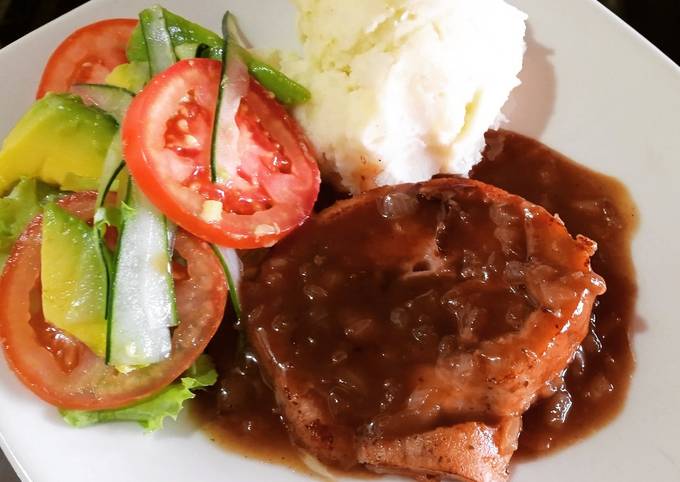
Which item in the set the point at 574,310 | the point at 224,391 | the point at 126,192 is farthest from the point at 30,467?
the point at 574,310

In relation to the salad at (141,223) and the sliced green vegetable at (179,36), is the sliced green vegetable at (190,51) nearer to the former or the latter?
the salad at (141,223)

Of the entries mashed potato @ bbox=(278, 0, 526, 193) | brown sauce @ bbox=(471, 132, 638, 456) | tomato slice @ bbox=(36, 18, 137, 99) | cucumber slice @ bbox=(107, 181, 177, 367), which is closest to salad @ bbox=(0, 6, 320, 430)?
cucumber slice @ bbox=(107, 181, 177, 367)

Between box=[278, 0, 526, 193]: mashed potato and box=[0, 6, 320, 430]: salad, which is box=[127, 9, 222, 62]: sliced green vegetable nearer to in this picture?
box=[0, 6, 320, 430]: salad

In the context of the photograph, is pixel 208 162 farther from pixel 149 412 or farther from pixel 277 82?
pixel 149 412

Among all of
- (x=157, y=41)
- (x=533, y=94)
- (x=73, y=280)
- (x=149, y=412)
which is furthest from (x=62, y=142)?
(x=533, y=94)

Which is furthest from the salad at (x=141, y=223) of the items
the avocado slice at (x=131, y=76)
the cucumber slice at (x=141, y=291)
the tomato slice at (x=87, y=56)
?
the tomato slice at (x=87, y=56)

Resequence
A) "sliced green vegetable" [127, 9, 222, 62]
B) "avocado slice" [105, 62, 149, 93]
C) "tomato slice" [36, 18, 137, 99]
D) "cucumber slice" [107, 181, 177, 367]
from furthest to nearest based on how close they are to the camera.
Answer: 1. "tomato slice" [36, 18, 137, 99]
2. "sliced green vegetable" [127, 9, 222, 62]
3. "avocado slice" [105, 62, 149, 93]
4. "cucumber slice" [107, 181, 177, 367]

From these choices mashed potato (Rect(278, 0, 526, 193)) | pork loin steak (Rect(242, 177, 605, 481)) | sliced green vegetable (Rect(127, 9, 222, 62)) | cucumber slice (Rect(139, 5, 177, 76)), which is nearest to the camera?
pork loin steak (Rect(242, 177, 605, 481))
